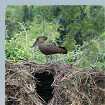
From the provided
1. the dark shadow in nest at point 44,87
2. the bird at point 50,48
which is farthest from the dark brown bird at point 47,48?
the dark shadow in nest at point 44,87

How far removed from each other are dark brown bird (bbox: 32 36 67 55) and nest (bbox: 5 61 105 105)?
0.08 m

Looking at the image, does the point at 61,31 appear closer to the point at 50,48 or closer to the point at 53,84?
the point at 50,48

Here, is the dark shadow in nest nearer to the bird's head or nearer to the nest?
the nest

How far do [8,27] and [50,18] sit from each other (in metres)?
0.25

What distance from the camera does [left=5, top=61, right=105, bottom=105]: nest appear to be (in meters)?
2.39

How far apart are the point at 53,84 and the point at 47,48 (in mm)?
215

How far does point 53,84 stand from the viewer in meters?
2.42

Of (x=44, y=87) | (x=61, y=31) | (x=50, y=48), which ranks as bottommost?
(x=44, y=87)

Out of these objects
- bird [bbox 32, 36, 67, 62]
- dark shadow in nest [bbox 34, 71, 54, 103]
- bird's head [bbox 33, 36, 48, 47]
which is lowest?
dark shadow in nest [bbox 34, 71, 54, 103]

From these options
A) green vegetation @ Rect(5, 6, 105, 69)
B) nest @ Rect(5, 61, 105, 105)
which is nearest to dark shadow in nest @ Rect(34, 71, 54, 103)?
nest @ Rect(5, 61, 105, 105)

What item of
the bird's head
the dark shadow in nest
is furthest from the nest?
the bird's head

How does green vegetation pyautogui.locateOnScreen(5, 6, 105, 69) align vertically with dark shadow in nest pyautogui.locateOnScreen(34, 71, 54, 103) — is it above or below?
above

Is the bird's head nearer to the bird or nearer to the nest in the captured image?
the bird

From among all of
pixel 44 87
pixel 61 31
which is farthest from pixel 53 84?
pixel 61 31
